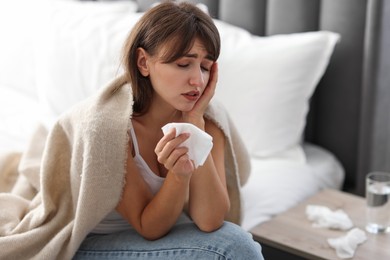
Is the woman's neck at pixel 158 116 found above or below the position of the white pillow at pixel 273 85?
above

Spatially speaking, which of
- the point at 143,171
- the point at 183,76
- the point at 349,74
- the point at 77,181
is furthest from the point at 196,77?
the point at 349,74

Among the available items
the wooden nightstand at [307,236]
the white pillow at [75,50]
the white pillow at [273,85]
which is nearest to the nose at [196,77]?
the wooden nightstand at [307,236]

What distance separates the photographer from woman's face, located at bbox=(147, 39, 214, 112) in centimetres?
134

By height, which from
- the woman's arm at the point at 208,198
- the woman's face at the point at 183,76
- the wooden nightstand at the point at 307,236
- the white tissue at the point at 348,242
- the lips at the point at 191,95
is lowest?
the wooden nightstand at the point at 307,236

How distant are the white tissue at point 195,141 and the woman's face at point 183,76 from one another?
0.33ft

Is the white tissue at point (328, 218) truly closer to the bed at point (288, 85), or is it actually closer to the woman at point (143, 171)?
the bed at point (288, 85)

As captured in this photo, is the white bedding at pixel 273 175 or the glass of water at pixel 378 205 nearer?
the glass of water at pixel 378 205

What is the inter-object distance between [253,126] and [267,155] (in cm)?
10

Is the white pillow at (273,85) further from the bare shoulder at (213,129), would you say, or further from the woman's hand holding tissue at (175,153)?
the woman's hand holding tissue at (175,153)

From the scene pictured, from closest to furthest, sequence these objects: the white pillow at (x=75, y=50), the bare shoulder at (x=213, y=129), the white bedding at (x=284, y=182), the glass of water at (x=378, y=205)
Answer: the bare shoulder at (x=213, y=129) → the glass of water at (x=378, y=205) → the white bedding at (x=284, y=182) → the white pillow at (x=75, y=50)

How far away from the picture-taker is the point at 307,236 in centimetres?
164

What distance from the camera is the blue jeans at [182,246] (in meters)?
1.33

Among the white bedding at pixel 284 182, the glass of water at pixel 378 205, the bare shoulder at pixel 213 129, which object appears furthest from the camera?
the white bedding at pixel 284 182

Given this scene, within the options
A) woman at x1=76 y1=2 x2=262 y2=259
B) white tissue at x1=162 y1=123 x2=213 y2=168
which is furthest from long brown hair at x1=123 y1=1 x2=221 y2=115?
white tissue at x1=162 y1=123 x2=213 y2=168
